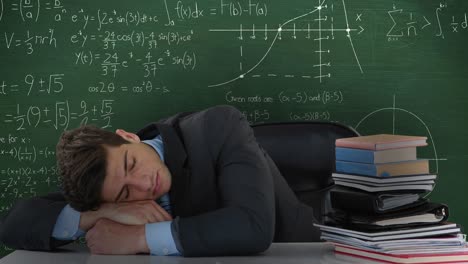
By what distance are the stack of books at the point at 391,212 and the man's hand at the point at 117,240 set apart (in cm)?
51

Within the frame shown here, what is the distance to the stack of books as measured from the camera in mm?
1756

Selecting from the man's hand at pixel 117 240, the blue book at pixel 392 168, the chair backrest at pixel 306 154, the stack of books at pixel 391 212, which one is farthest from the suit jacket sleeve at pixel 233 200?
the chair backrest at pixel 306 154

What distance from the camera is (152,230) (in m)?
1.95

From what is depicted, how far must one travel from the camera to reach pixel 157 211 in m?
2.10

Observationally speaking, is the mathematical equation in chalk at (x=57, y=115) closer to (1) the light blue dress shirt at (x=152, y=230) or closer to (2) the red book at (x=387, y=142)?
(1) the light blue dress shirt at (x=152, y=230)

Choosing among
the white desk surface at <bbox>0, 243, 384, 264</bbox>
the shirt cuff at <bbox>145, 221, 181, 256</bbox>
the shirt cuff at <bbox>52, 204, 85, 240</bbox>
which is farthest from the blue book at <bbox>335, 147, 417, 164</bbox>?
the shirt cuff at <bbox>52, 204, 85, 240</bbox>

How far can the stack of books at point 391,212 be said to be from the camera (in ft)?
5.76

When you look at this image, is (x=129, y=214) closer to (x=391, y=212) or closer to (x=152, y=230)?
(x=152, y=230)

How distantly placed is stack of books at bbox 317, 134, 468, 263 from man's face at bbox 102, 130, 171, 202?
0.55 m

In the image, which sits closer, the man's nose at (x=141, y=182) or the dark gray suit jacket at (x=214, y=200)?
the dark gray suit jacket at (x=214, y=200)

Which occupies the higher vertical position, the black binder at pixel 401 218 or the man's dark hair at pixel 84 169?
the man's dark hair at pixel 84 169

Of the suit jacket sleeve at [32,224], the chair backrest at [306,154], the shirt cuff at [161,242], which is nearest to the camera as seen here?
the shirt cuff at [161,242]

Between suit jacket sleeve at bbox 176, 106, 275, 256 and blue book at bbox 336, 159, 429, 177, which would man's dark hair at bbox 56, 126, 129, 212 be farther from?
blue book at bbox 336, 159, 429, 177

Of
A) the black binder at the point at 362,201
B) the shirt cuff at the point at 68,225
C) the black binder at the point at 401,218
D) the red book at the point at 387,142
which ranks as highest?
the red book at the point at 387,142
